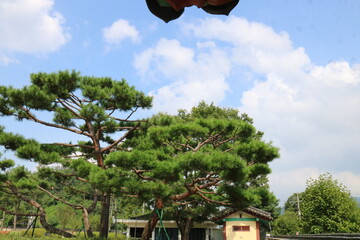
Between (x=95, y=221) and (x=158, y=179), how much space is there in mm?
25888

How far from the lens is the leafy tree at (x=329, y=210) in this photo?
11551 mm

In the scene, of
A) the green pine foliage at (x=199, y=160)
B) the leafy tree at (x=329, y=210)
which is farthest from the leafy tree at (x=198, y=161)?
the leafy tree at (x=329, y=210)

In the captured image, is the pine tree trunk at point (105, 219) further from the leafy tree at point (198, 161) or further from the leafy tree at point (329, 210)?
the leafy tree at point (329, 210)

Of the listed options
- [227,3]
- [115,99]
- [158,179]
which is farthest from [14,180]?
[227,3]

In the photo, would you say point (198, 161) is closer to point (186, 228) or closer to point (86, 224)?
point (86, 224)

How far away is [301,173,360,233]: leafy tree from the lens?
11551 millimetres

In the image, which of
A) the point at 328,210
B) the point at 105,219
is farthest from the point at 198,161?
the point at 328,210

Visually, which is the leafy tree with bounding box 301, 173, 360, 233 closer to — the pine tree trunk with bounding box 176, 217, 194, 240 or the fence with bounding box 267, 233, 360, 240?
the fence with bounding box 267, 233, 360, 240

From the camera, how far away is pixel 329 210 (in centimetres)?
1198

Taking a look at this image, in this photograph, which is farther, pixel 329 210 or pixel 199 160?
pixel 329 210

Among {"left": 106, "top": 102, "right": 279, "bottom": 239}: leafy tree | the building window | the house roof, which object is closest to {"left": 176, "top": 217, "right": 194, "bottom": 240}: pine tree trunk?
the house roof

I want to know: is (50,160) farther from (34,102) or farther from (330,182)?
(330,182)

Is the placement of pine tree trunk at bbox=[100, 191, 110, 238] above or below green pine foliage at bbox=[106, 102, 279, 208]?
below

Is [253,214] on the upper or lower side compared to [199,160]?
lower
